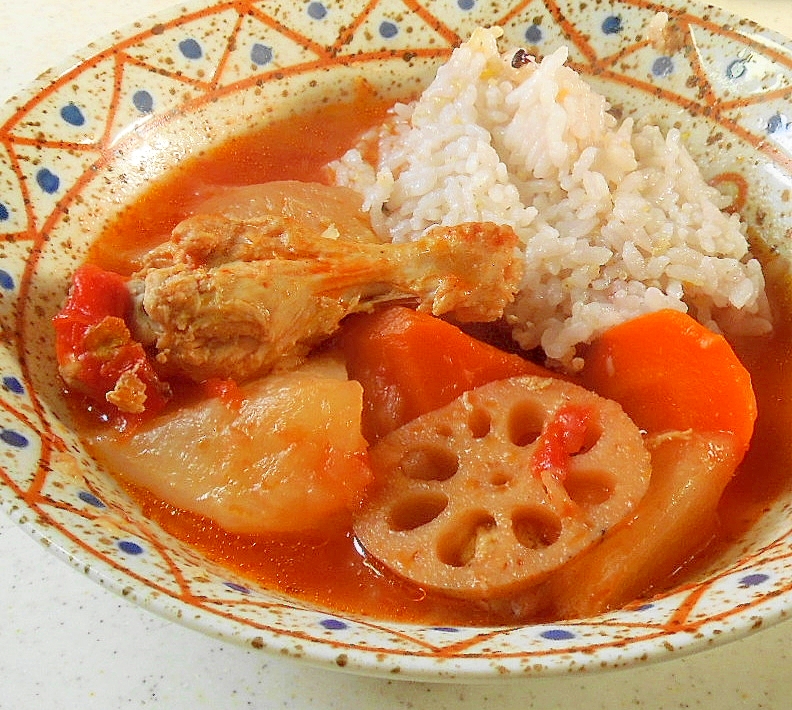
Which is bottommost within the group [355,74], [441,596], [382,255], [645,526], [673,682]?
[673,682]

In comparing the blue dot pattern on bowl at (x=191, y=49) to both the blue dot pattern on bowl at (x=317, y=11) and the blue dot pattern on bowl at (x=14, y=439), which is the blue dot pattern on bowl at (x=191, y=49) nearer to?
the blue dot pattern on bowl at (x=317, y=11)

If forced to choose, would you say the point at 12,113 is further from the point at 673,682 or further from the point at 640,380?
the point at 673,682

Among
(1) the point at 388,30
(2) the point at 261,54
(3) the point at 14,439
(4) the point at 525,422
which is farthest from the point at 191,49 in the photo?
(4) the point at 525,422

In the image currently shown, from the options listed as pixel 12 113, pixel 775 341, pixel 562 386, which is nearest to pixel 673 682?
pixel 562 386

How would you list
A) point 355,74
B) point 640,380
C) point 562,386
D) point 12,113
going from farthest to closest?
1. point 355,74
2. point 12,113
3. point 640,380
4. point 562,386

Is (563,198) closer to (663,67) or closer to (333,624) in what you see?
(663,67)

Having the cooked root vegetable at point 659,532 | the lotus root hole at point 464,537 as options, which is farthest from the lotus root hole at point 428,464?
the cooked root vegetable at point 659,532

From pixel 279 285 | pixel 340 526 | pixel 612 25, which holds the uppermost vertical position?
pixel 612 25
